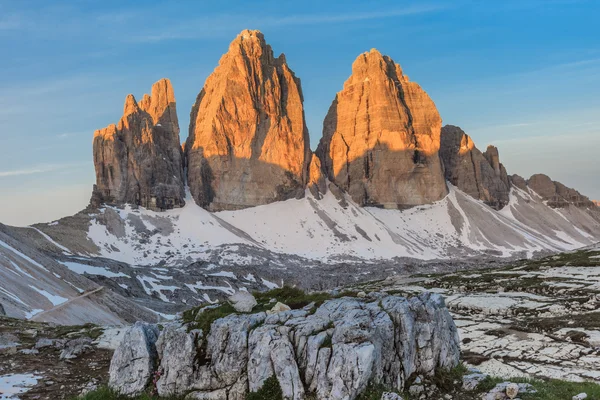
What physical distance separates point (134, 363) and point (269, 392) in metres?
5.01

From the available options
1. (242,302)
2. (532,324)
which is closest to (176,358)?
(242,302)

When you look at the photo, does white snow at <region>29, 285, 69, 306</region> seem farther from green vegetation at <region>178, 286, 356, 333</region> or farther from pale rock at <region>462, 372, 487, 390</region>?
pale rock at <region>462, 372, 487, 390</region>

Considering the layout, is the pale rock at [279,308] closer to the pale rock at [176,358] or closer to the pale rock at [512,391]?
the pale rock at [176,358]

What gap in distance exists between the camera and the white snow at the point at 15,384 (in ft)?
58.4

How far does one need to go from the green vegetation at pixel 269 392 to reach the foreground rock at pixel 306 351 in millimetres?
170

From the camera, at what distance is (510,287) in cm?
5869

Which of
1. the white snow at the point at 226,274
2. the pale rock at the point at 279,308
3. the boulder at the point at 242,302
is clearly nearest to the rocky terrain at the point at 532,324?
the pale rock at the point at 279,308

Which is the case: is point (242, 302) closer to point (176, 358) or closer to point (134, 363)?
point (176, 358)

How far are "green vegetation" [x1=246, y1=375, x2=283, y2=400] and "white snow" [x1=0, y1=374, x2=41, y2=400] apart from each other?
8.10 meters

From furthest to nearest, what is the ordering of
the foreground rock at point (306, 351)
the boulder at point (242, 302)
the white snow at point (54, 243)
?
the white snow at point (54, 243), the boulder at point (242, 302), the foreground rock at point (306, 351)

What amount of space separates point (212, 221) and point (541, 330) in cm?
16664

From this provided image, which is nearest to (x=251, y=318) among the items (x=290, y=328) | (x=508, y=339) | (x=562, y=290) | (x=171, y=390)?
(x=290, y=328)

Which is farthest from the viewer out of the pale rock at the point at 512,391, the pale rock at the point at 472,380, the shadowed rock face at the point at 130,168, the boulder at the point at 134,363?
the shadowed rock face at the point at 130,168

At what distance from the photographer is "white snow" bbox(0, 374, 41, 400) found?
17797mm
